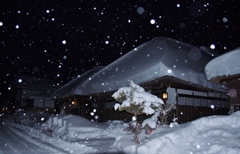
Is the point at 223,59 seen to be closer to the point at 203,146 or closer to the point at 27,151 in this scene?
the point at 203,146

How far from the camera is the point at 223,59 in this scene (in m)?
8.84

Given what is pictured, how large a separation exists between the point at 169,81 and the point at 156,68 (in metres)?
1.23

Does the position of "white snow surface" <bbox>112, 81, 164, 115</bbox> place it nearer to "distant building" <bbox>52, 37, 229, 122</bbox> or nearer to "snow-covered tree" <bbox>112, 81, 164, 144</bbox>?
"snow-covered tree" <bbox>112, 81, 164, 144</bbox>

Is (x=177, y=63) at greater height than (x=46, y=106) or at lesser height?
greater

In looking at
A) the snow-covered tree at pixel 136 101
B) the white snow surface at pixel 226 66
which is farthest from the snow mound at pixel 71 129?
the white snow surface at pixel 226 66

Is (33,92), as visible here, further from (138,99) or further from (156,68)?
(138,99)

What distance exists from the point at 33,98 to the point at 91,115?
1488 centimetres

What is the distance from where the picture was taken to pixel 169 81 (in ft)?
38.7

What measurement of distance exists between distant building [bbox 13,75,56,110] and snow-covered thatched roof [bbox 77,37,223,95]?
1714 centimetres

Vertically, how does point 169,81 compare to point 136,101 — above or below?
above

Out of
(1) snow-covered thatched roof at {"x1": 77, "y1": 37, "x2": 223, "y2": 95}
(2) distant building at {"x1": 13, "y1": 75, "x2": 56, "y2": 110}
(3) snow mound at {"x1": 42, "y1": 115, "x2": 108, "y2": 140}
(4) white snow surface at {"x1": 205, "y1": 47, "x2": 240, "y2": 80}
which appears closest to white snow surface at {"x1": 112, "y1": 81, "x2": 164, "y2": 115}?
(4) white snow surface at {"x1": 205, "y1": 47, "x2": 240, "y2": 80}

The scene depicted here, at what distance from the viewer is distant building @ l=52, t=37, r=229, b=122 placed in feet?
38.3

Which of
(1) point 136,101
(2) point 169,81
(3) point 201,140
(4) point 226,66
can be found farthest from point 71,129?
(4) point 226,66

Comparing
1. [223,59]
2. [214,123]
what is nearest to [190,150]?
[214,123]
